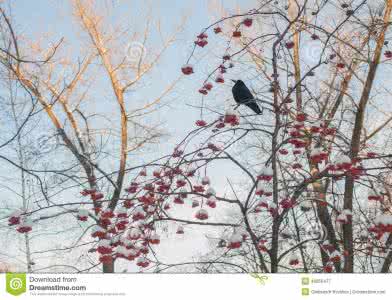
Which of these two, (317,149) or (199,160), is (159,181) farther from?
(317,149)

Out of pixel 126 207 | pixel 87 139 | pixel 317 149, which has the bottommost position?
pixel 126 207

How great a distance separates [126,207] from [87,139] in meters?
6.33

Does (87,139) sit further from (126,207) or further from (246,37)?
(126,207)

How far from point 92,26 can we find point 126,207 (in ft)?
24.6
